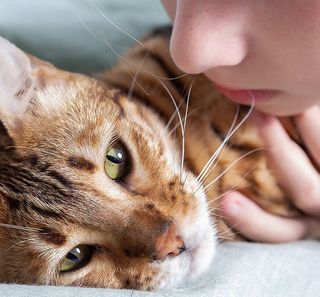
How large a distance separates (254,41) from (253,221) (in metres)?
0.42

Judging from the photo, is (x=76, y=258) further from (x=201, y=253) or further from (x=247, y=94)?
(x=247, y=94)

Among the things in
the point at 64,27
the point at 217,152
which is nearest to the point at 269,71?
the point at 217,152

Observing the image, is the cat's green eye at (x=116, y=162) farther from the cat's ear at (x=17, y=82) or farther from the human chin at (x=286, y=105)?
the human chin at (x=286, y=105)

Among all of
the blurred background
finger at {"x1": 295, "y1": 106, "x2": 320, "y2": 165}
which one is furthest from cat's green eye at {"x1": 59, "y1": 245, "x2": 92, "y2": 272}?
the blurred background

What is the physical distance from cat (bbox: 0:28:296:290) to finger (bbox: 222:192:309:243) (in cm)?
3

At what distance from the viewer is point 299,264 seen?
3.27 ft

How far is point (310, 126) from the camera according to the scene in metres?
1.21

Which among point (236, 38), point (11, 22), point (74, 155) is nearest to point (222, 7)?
point (236, 38)

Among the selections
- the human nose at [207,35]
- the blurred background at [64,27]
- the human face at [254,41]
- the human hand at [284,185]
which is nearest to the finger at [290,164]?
the human hand at [284,185]

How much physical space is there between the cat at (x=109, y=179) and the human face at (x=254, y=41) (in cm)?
22

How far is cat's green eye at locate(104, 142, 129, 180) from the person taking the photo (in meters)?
1.07

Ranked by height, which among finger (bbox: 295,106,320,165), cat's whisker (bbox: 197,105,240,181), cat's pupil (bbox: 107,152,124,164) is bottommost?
cat's whisker (bbox: 197,105,240,181)

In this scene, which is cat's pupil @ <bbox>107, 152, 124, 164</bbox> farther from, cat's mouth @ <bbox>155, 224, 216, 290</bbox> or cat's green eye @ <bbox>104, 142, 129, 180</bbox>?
cat's mouth @ <bbox>155, 224, 216, 290</bbox>

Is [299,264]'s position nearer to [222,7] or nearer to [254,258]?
[254,258]
